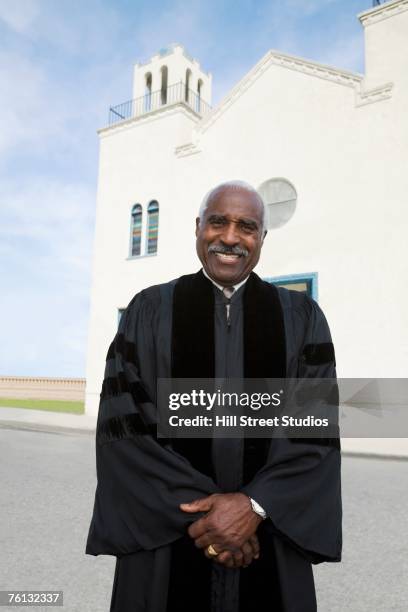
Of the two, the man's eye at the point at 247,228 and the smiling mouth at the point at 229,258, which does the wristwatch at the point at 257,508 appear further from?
the man's eye at the point at 247,228

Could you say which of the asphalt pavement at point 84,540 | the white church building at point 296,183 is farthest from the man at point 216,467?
the white church building at point 296,183

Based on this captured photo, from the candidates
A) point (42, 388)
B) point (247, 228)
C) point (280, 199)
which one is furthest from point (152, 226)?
point (247, 228)

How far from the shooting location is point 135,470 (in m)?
1.77

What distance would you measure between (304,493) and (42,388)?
2570 cm

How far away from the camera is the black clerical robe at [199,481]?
1726 mm

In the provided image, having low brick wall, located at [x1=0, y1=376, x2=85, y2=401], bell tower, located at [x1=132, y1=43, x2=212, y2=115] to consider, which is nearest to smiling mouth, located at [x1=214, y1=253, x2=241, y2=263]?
bell tower, located at [x1=132, y1=43, x2=212, y2=115]

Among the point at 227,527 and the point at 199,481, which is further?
the point at 199,481

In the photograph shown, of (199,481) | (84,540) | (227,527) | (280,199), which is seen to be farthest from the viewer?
(280,199)

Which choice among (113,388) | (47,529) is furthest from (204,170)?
(113,388)

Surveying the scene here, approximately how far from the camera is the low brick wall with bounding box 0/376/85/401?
24.7 m

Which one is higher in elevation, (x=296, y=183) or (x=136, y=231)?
(x=296, y=183)

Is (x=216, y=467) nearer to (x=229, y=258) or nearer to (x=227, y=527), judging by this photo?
(x=227, y=527)

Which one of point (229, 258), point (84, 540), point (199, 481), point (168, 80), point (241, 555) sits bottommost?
point (84, 540)

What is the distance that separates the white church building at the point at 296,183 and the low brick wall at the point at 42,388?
7.06 m
